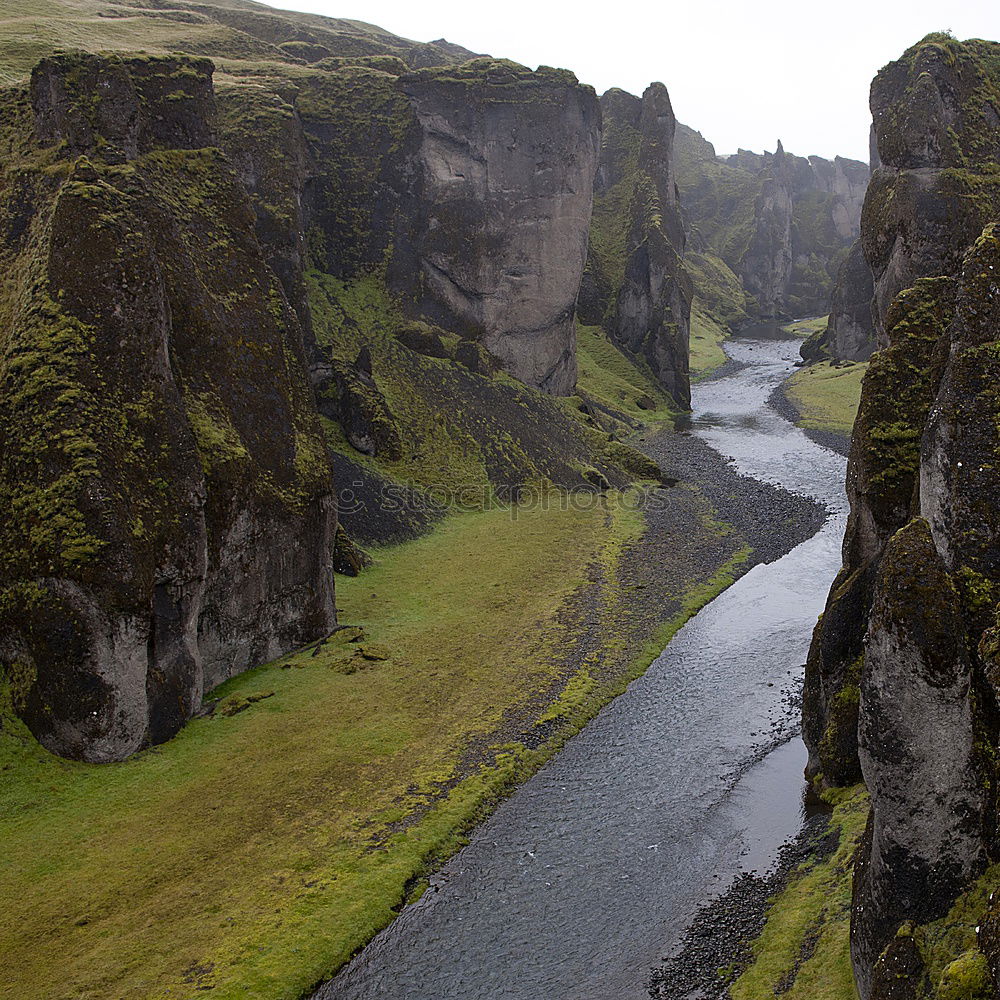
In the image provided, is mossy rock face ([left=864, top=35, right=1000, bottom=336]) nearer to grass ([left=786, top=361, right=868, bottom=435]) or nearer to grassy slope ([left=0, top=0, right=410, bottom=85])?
grassy slope ([left=0, top=0, right=410, bottom=85])

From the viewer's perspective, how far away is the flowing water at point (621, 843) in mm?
21984

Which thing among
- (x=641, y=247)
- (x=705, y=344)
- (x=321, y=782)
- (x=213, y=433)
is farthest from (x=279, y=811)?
(x=705, y=344)

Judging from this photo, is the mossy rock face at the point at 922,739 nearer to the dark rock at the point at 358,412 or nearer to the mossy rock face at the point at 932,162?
the mossy rock face at the point at 932,162

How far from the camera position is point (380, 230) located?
246 ft

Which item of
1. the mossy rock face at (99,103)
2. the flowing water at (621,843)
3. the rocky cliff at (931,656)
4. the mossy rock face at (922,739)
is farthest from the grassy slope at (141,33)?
the mossy rock face at (922,739)

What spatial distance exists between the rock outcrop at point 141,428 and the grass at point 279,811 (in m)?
2.12

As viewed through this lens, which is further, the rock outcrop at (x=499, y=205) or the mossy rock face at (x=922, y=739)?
the rock outcrop at (x=499, y=205)

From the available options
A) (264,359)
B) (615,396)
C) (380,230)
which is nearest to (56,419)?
(264,359)

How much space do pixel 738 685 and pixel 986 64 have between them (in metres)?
24.0

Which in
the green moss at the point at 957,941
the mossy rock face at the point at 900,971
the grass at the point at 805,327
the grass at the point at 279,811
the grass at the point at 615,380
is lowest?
the grass at the point at 279,811

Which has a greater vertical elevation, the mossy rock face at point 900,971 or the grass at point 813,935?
the mossy rock face at point 900,971

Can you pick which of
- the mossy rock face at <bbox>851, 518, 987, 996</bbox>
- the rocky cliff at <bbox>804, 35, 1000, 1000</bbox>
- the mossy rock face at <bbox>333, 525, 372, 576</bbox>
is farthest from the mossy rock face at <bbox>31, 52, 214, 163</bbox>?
the mossy rock face at <bbox>851, 518, 987, 996</bbox>

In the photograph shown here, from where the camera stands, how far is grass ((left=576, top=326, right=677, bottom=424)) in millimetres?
99188

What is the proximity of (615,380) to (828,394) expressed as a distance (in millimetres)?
24004
